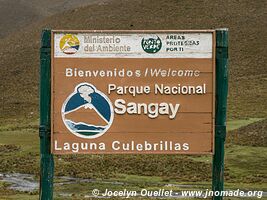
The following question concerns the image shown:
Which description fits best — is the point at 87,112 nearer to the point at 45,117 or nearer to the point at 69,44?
the point at 45,117

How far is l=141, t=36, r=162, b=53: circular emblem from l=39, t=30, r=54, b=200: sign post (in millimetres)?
1704

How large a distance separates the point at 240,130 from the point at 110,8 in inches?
2925

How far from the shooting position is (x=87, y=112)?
467 inches

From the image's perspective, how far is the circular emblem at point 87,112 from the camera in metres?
11.8

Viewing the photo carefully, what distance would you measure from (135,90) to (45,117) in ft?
5.55

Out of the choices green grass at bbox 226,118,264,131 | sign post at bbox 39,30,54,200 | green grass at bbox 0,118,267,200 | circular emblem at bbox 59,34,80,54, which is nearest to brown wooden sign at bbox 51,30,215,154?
circular emblem at bbox 59,34,80,54

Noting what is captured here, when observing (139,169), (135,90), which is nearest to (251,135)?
(139,169)

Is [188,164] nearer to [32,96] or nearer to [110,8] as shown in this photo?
[32,96]

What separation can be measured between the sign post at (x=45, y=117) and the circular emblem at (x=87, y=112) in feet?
1.07

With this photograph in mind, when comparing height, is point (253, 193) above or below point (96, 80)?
below

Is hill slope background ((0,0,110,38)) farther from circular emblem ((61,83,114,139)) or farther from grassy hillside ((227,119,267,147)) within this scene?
circular emblem ((61,83,114,139))

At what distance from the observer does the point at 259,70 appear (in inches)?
3329

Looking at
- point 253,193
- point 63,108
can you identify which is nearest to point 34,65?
point 253,193

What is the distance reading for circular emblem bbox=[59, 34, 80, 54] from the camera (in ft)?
38.6
